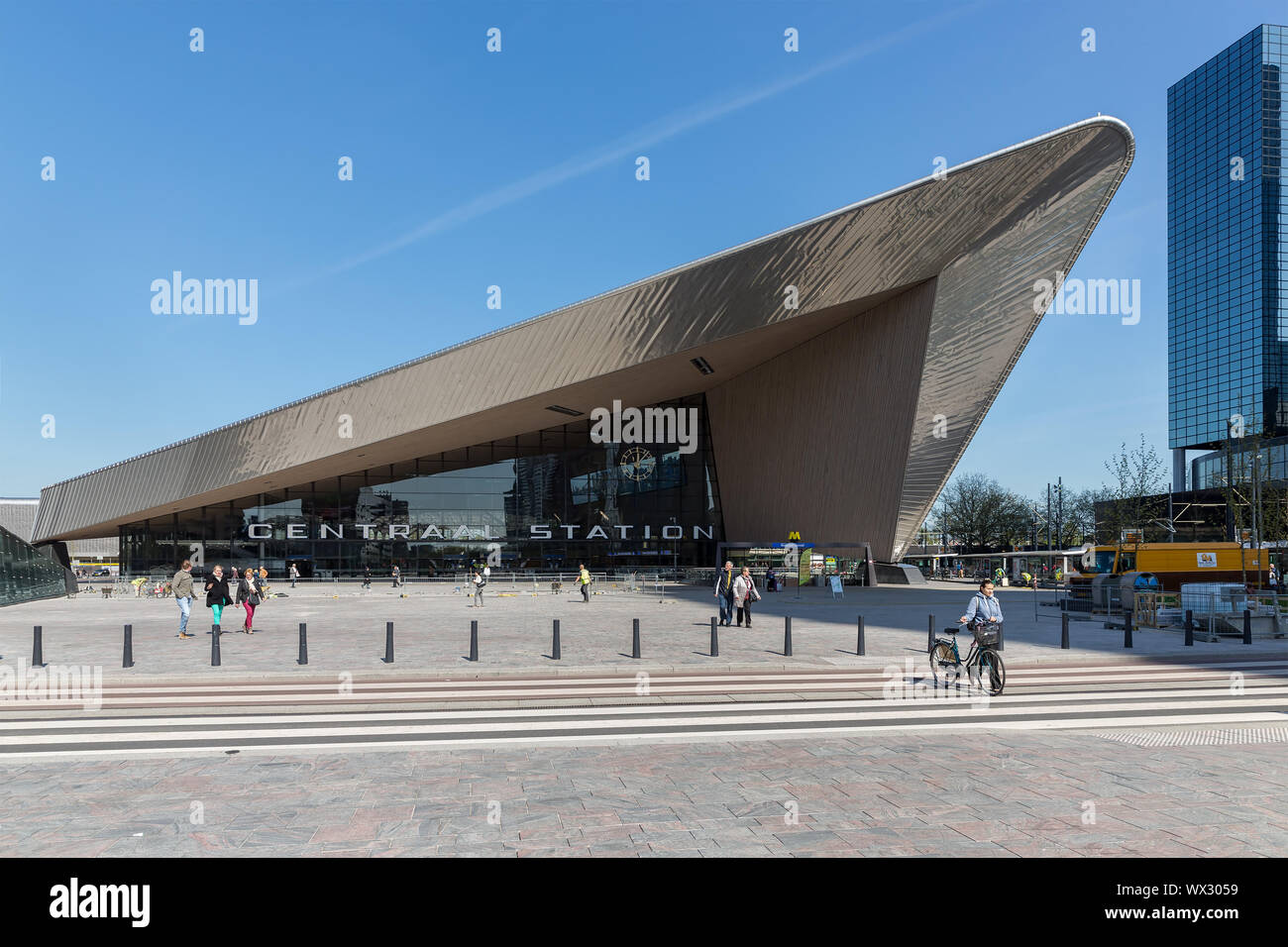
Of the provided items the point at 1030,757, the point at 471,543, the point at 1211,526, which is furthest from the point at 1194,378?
the point at 1030,757

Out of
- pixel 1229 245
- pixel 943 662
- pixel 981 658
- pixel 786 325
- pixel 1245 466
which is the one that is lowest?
pixel 943 662

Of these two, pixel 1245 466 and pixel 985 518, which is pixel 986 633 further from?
pixel 985 518

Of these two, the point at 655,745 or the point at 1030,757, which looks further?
the point at 655,745

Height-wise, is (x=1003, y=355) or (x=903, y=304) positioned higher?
(x=903, y=304)

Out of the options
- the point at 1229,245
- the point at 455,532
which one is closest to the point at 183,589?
the point at 455,532

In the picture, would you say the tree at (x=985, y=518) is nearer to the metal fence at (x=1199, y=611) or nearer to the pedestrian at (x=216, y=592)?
the metal fence at (x=1199, y=611)

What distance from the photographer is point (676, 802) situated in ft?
18.0

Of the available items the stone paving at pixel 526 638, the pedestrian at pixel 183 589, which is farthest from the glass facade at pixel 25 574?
the pedestrian at pixel 183 589

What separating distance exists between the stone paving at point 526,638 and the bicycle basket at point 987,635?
2518 millimetres

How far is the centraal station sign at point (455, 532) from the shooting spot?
Answer: 44.2 m

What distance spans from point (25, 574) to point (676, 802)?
1360 inches
